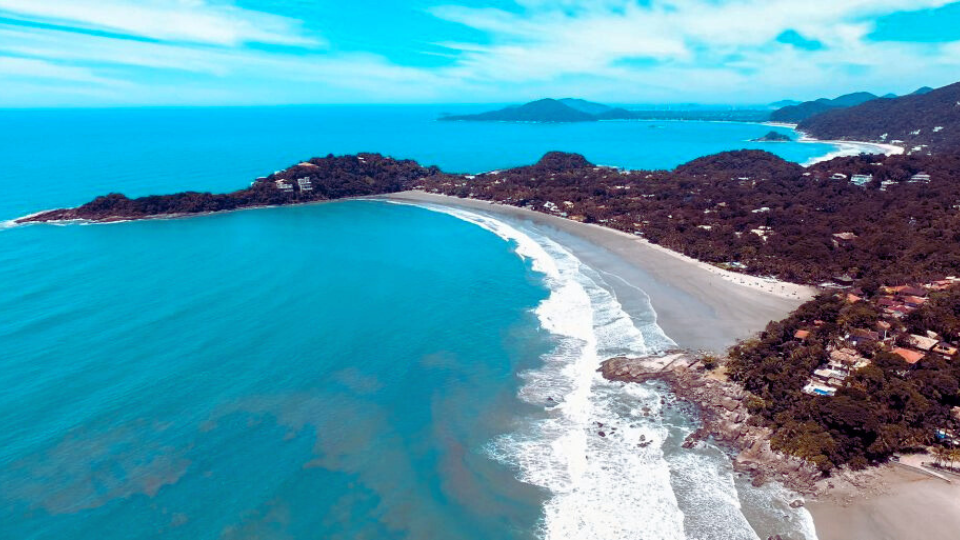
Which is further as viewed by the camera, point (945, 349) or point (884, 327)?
point (884, 327)

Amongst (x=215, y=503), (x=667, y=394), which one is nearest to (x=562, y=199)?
(x=667, y=394)

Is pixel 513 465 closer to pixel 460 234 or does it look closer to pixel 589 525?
pixel 589 525

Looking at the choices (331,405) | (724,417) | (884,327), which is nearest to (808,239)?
(884,327)

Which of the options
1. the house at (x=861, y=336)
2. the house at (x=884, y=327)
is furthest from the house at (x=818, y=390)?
the house at (x=884, y=327)

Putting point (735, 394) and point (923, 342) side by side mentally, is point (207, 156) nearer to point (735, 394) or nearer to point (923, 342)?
point (735, 394)

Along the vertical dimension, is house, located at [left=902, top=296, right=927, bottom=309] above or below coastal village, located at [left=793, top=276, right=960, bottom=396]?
above

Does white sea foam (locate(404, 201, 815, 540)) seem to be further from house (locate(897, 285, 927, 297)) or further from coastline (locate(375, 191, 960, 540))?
house (locate(897, 285, 927, 297))

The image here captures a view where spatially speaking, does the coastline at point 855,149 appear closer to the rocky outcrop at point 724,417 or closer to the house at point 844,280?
the house at point 844,280

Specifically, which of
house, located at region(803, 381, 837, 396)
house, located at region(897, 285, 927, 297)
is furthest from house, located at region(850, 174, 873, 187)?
house, located at region(803, 381, 837, 396)
